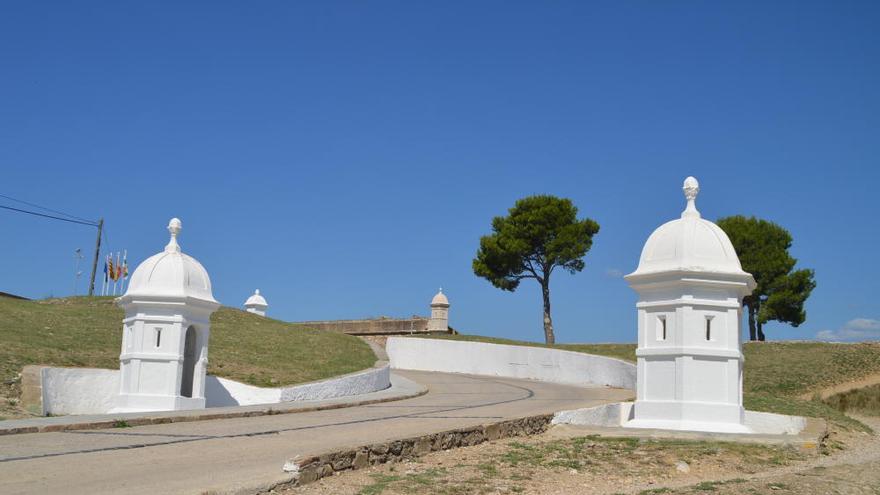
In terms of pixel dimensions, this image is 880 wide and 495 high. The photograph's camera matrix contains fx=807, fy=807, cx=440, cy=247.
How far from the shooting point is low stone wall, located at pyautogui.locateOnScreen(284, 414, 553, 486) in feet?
27.9

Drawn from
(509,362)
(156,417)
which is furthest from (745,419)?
(509,362)

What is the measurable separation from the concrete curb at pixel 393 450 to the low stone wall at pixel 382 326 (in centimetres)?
2903

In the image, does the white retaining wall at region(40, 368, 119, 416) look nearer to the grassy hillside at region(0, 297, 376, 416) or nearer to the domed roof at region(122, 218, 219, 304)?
the grassy hillside at region(0, 297, 376, 416)

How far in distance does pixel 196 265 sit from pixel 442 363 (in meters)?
19.0

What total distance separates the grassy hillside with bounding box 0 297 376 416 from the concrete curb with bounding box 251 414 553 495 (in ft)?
32.8

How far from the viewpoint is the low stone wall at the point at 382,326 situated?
43062 millimetres

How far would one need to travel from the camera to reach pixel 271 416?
1617 cm

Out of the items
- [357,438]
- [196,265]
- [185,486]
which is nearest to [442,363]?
[196,265]

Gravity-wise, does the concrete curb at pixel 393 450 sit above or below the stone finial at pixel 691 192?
below

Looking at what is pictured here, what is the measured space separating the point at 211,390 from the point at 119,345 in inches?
224

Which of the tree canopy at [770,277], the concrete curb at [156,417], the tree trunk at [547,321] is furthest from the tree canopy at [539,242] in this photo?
the concrete curb at [156,417]

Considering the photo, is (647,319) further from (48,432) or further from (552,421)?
(48,432)

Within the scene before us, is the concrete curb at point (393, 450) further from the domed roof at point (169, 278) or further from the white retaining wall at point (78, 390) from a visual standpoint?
the white retaining wall at point (78, 390)

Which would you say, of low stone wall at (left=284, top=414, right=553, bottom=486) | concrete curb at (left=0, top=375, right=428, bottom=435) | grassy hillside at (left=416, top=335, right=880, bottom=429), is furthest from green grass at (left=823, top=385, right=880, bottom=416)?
low stone wall at (left=284, top=414, right=553, bottom=486)
